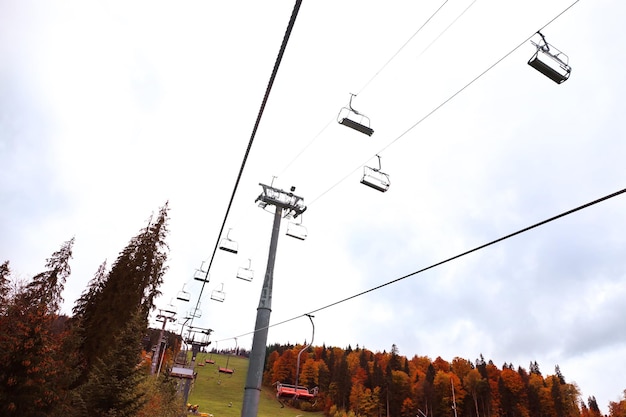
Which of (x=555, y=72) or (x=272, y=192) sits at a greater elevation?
(x=272, y=192)

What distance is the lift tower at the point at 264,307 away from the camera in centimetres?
1362

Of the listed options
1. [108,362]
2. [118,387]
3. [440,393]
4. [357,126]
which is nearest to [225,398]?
[440,393]

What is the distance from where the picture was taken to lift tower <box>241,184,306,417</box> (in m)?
13.6

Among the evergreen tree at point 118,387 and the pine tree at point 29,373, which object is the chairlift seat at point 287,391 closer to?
the evergreen tree at point 118,387

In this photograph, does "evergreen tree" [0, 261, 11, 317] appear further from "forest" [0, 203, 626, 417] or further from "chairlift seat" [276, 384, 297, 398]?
"chairlift seat" [276, 384, 297, 398]

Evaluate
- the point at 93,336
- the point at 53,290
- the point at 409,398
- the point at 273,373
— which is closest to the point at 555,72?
the point at 93,336

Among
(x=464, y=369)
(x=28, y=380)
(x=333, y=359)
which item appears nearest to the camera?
(x=28, y=380)

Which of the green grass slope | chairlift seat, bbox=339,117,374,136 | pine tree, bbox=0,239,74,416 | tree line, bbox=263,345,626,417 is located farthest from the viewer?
tree line, bbox=263,345,626,417

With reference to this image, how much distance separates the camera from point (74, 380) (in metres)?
31.4

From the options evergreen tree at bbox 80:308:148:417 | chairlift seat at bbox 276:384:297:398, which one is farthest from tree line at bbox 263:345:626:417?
chairlift seat at bbox 276:384:297:398

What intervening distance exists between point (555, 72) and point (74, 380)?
119 feet

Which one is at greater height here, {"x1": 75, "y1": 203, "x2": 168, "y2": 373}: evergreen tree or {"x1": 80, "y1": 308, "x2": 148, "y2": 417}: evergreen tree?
{"x1": 75, "y1": 203, "x2": 168, "y2": 373}: evergreen tree

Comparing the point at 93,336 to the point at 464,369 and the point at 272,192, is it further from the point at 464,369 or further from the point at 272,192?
the point at 464,369

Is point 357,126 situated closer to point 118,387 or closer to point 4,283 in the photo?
point 118,387
